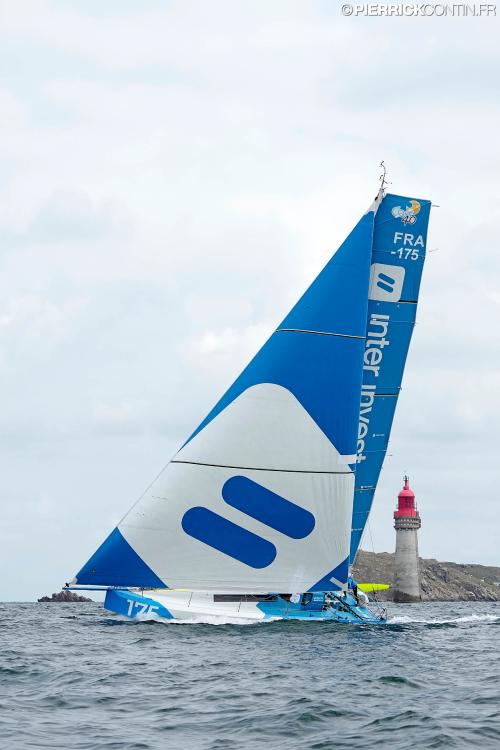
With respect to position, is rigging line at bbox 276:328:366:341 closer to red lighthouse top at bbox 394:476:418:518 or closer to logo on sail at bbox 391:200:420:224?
logo on sail at bbox 391:200:420:224

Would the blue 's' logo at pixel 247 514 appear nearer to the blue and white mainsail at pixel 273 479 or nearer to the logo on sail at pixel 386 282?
the blue and white mainsail at pixel 273 479

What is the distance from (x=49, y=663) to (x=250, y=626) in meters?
7.76

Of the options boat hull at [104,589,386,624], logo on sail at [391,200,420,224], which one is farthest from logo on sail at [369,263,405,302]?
boat hull at [104,589,386,624]

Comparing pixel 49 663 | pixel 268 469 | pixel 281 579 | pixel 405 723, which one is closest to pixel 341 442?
pixel 268 469

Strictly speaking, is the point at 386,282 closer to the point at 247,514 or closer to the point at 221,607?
the point at 247,514

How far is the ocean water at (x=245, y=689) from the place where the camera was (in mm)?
14133

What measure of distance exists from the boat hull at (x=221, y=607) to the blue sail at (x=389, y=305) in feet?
10.7

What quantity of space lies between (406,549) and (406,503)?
12.6ft

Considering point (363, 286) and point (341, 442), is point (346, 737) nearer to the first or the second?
point (341, 442)

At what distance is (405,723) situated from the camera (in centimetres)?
1503

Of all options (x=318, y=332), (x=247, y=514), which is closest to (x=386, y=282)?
(x=318, y=332)

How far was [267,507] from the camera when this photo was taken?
27953mm

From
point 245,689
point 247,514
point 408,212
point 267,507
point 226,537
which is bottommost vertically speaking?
point 245,689

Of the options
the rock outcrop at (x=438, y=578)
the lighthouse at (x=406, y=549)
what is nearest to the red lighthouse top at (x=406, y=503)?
the lighthouse at (x=406, y=549)
